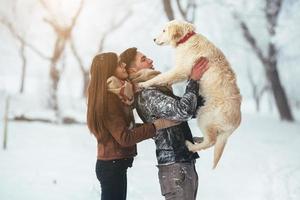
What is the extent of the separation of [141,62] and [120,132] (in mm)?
274

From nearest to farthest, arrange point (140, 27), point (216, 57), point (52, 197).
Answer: point (216, 57), point (52, 197), point (140, 27)

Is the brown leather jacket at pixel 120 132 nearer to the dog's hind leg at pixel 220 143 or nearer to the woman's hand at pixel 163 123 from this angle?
the woman's hand at pixel 163 123

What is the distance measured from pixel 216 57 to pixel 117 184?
54cm

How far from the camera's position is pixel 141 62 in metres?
1.68

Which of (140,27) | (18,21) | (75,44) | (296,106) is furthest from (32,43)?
(296,106)

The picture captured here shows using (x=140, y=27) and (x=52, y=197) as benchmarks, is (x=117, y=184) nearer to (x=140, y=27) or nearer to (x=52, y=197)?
(x=52, y=197)

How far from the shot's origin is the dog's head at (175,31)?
1756mm

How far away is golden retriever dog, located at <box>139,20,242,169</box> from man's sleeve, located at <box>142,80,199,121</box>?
0.08m

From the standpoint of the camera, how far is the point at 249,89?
16016 mm

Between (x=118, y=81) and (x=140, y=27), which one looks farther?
(x=140, y=27)

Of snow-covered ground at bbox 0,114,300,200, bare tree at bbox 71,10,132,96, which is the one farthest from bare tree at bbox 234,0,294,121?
bare tree at bbox 71,10,132,96

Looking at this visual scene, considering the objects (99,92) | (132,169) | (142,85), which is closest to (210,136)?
(142,85)

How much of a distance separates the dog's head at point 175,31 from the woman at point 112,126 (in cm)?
23

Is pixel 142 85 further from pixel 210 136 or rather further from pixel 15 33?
pixel 15 33
